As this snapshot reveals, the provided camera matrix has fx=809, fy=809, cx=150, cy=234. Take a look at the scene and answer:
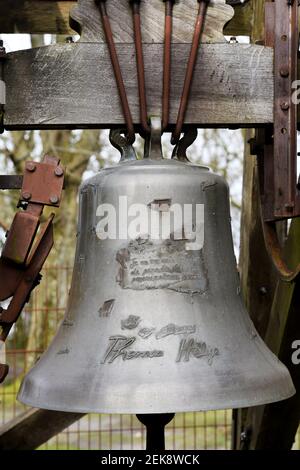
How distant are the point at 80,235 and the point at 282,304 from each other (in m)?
0.91

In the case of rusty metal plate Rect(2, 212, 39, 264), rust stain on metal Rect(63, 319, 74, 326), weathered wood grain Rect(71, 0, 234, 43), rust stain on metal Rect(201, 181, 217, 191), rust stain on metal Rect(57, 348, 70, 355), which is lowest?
rust stain on metal Rect(57, 348, 70, 355)

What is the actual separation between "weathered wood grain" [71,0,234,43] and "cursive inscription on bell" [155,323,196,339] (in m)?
0.73

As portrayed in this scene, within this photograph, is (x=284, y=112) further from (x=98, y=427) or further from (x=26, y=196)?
(x=98, y=427)

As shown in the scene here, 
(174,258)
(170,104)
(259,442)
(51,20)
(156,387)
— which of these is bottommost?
(259,442)

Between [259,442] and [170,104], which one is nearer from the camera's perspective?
[170,104]

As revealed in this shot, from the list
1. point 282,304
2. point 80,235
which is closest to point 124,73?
point 80,235

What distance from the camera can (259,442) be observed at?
9.82ft

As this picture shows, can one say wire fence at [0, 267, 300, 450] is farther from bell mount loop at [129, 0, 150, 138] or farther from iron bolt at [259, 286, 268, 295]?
bell mount loop at [129, 0, 150, 138]

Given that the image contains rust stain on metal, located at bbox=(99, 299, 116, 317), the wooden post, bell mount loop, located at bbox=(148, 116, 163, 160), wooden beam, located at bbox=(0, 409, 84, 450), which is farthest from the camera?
wooden beam, located at bbox=(0, 409, 84, 450)

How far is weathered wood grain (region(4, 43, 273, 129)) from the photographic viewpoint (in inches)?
80.1

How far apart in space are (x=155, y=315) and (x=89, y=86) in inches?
24.5

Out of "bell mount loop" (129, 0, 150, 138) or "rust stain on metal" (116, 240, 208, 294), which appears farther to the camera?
"bell mount loop" (129, 0, 150, 138)

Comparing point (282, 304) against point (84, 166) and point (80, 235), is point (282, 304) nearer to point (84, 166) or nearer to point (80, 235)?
point (80, 235)

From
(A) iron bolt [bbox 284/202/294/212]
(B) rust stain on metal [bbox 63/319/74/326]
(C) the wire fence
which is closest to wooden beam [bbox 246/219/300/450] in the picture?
(A) iron bolt [bbox 284/202/294/212]
